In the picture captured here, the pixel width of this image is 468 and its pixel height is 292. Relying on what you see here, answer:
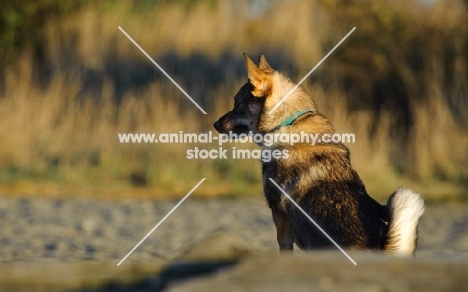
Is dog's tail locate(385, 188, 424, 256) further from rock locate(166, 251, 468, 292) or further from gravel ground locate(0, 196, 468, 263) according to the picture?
gravel ground locate(0, 196, 468, 263)

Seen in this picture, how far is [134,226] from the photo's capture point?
31.2 ft

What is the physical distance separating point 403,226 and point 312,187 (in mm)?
785

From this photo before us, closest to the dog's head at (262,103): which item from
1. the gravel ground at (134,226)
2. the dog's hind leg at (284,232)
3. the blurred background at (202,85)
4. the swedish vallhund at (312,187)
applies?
the swedish vallhund at (312,187)

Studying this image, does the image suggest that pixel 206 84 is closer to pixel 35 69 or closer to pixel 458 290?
pixel 35 69

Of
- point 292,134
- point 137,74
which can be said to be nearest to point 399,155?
point 137,74

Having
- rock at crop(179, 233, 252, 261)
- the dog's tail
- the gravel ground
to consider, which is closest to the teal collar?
the dog's tail

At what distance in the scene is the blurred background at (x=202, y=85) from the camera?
489 inches

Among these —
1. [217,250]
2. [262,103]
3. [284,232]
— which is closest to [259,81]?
[262,103]

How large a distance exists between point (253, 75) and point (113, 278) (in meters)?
2.92

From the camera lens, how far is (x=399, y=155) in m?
13.6

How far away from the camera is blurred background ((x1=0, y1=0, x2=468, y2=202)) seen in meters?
12.4

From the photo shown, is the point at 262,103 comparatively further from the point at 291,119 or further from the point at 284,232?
the point at 284,232

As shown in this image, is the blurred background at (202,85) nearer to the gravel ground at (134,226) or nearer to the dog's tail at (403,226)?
the gravel ground at (134,226)

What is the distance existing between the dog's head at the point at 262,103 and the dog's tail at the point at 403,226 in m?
1.48
